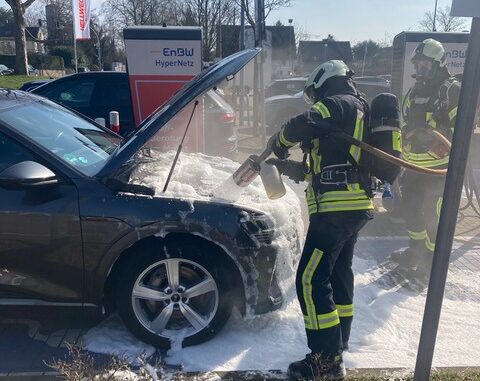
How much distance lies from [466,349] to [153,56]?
5.79 metres

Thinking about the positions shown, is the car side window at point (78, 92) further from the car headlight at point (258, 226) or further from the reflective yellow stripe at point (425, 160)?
the car headlight at point (258, 226)

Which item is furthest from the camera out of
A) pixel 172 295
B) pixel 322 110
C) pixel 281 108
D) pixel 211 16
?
pixel 211 16

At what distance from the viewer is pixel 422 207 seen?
15.4 feet

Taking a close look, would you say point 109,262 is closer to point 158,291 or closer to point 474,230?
point 158,291

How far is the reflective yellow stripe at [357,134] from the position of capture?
289cm

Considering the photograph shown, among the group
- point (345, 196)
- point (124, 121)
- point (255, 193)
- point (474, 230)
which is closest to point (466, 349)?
point (345, 196)

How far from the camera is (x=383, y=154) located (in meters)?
2.88

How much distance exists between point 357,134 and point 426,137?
1.96 metres

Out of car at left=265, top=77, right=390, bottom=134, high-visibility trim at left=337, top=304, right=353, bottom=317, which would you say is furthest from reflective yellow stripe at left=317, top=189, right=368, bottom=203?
car at left=265, top=77, right=390, bottom=134

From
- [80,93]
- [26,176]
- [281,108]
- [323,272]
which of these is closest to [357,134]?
[323,272]

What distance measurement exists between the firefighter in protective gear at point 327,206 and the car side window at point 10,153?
161cm

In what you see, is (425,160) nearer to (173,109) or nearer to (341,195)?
(341,195)

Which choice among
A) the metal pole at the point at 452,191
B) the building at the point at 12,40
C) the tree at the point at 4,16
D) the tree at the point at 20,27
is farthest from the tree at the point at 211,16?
the tree at the point at 4,16

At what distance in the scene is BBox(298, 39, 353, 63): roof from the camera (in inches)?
1965
